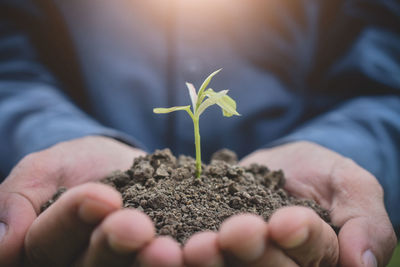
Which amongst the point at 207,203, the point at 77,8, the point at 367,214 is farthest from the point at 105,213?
the point at 77,8

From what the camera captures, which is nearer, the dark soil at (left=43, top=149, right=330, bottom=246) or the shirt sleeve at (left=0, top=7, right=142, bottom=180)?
the dark soil at (left=43, top=149, right=330, bottom=246)

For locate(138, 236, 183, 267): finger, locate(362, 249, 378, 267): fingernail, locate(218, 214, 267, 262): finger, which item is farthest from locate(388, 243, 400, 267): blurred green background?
locate(138, 236, 183, 267): finger

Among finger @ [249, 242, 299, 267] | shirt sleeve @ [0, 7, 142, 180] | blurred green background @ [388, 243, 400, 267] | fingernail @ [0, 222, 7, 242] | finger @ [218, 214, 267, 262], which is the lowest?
blurred green background @ [388, 243, 400, 267]

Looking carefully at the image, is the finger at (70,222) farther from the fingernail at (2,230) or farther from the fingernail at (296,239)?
the fingernail at (296,239)

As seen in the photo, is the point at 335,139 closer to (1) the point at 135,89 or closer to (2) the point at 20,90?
(1) the point at 135,89

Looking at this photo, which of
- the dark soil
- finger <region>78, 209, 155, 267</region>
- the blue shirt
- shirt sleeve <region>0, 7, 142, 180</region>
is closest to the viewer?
finger <region>78, 209, 155, 267</region>

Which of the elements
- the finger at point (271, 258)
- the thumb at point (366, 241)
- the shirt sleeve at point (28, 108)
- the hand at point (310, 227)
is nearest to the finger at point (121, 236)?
the hand at point (310, 227)

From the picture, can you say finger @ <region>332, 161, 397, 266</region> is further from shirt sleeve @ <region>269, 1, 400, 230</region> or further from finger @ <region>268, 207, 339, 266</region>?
shirt sleeve @ <region>269, 1, 400, 230</region>

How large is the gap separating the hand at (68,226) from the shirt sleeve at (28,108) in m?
0.38

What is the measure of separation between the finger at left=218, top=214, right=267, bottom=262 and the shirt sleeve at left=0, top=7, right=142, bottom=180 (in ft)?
4.24

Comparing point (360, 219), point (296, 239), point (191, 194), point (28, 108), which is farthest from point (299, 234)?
point (28, 108)

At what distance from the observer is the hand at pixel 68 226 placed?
75cm

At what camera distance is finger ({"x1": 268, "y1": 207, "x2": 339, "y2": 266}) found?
2.56 ft

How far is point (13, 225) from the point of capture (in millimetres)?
1093
